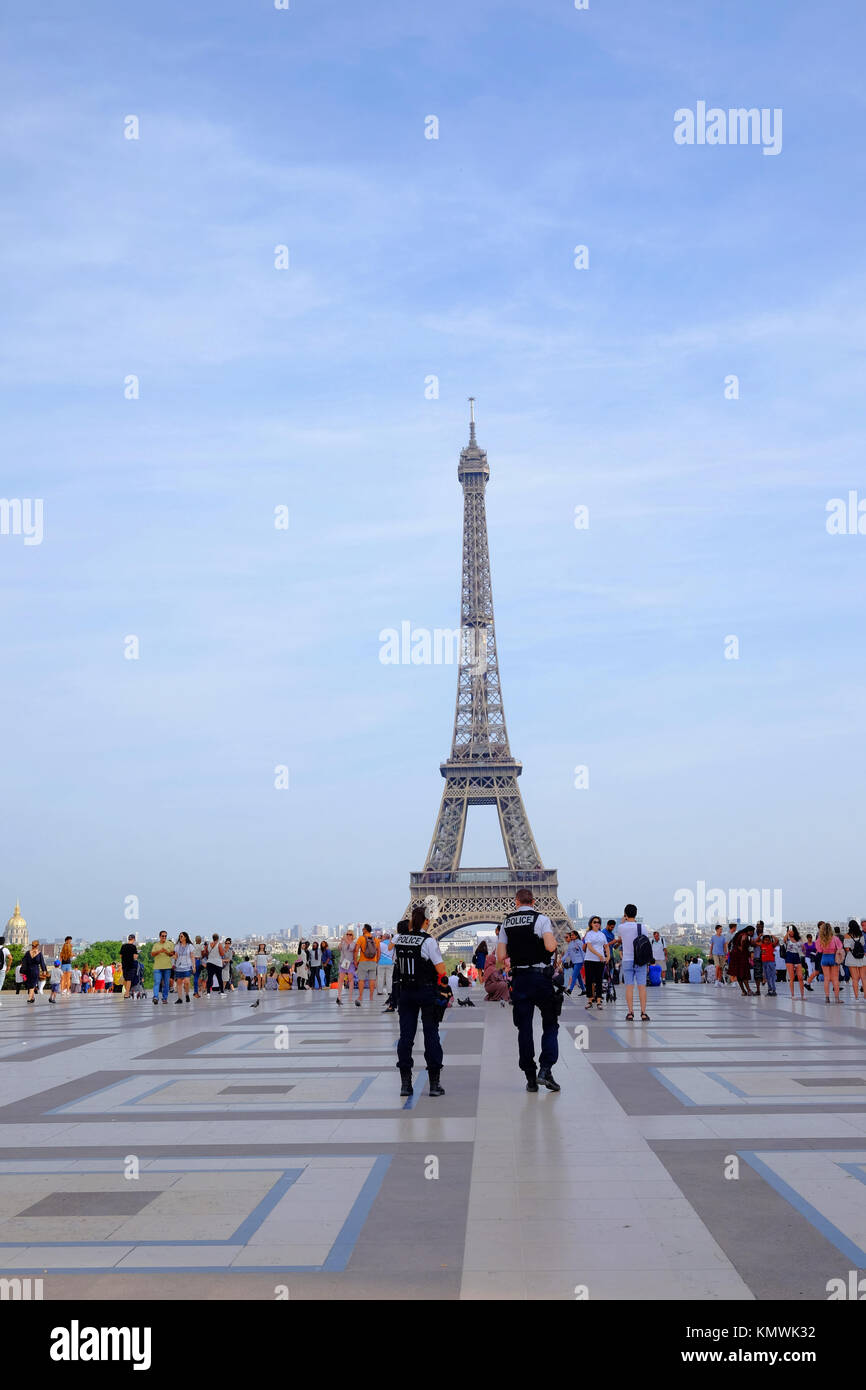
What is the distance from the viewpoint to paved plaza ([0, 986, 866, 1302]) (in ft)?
20.8

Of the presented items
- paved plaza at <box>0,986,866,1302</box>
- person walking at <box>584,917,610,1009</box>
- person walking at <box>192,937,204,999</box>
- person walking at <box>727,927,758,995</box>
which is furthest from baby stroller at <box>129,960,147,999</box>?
paved plaza at <box>0,986,866,1302</box>

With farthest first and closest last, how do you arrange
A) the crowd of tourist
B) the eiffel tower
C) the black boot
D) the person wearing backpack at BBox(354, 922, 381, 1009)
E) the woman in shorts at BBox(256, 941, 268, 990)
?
1. the eiffel tower
2. the woman in shorts at BBox(256, 941, 268, 990)
3. the person wearing backpack at BBox(354, 922, 381, 1009)
4. the crowd of tourist
5. the black boot

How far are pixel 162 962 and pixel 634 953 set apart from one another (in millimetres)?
11439

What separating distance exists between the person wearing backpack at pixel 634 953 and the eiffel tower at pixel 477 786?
52.1 meters

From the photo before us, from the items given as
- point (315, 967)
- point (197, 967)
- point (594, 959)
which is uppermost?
point (594, 959)

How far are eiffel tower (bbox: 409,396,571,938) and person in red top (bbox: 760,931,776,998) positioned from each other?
1760 inches

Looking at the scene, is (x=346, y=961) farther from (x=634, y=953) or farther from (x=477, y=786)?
(x=477, y=786)

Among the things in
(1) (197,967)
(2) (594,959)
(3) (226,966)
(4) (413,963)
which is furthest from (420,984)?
(3) (226,966)

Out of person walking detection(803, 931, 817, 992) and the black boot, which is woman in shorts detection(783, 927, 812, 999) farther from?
the black boot

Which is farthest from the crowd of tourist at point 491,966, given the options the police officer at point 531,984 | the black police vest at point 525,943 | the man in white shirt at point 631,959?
the black police vest at point 525,943

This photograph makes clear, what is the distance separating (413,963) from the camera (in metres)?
12.7

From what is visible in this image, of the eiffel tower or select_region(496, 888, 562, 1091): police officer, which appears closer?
select_region(496, 888, 562, 1091): police officer

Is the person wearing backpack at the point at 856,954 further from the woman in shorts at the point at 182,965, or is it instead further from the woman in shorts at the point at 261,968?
the woman in shorts at the point at 261,968
